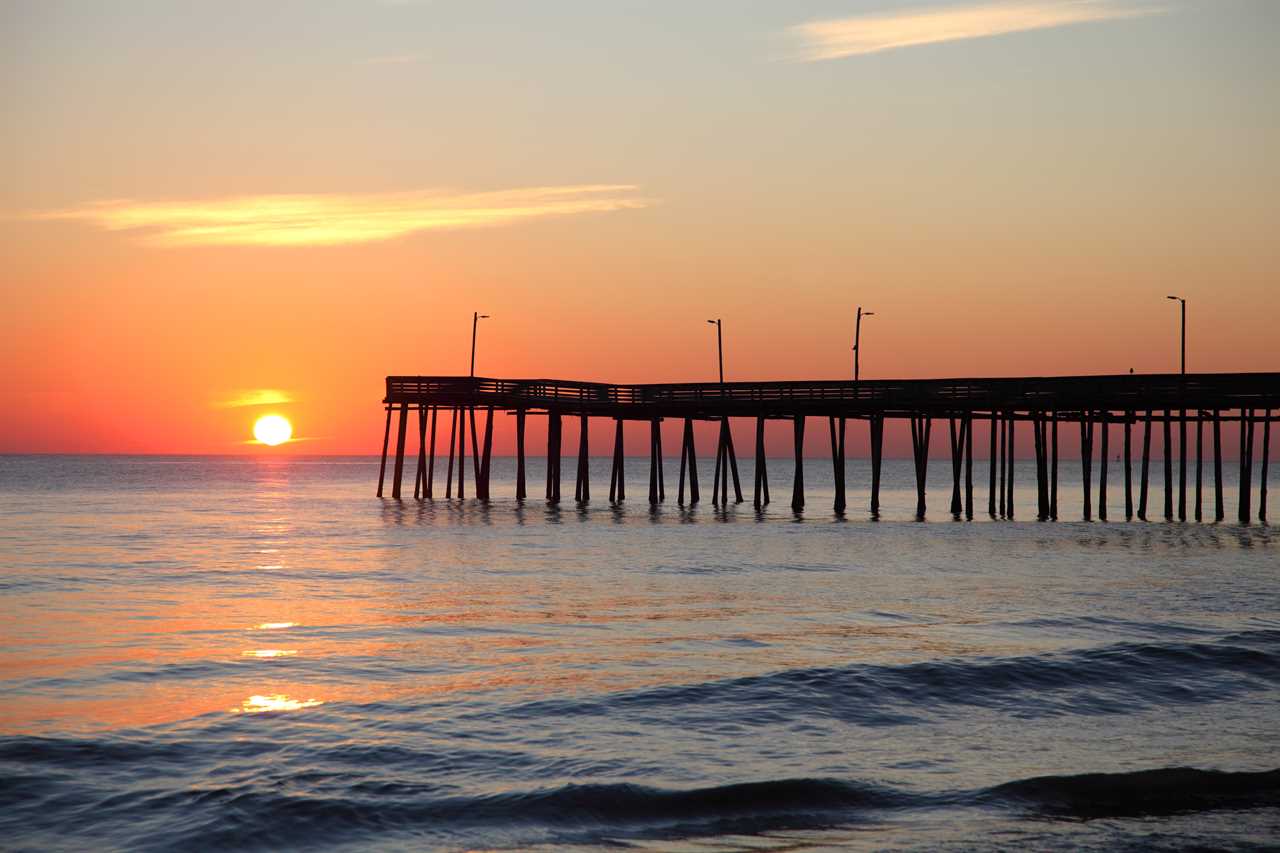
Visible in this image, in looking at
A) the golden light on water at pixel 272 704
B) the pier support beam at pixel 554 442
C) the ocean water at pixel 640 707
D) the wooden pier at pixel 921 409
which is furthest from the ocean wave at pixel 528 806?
the pier support beam at pixel 554 442

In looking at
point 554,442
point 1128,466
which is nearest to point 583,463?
point 554,442

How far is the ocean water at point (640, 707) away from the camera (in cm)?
980

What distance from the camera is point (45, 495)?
78.9 m

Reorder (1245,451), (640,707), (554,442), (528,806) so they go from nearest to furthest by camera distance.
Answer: (528,806)
(640,707)
(1245,451)
(554,442)

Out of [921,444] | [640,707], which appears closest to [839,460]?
[921,444]

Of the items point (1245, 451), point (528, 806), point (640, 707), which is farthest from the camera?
point (1245, 451)

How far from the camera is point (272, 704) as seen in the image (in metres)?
13.6

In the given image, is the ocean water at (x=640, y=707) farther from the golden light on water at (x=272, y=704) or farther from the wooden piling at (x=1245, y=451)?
the wooden piling at (x=1245, y=451)

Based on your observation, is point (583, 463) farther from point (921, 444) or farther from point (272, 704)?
point (272, 704)

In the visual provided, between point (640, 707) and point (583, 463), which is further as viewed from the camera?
point (583, 463)

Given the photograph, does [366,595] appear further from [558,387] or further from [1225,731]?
[558,387]

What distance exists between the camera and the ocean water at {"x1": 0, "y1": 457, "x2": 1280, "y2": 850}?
9805 millimetres

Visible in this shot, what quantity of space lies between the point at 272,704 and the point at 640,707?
152 inches

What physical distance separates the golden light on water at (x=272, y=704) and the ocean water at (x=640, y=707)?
0.18 ft
